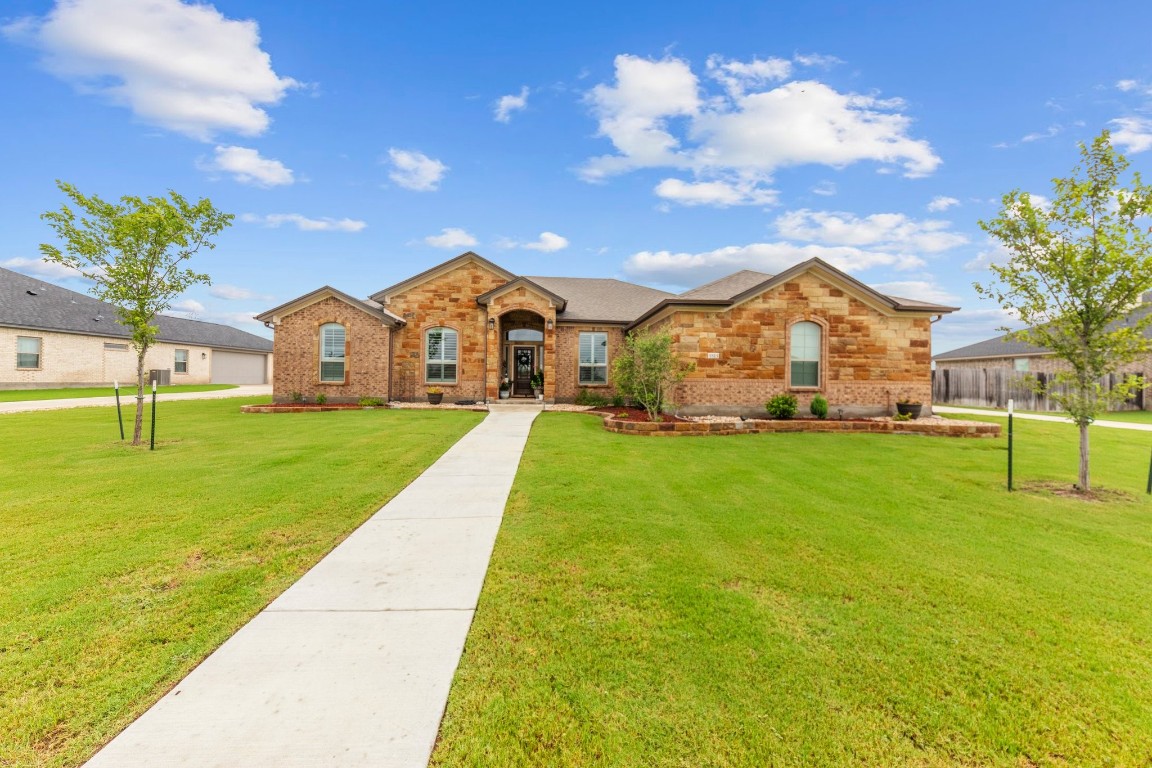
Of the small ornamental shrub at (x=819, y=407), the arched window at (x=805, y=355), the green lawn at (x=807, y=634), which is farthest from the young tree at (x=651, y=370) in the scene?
the green lawn at (x=807, y=634)

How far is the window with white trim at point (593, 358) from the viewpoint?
64.5 ft

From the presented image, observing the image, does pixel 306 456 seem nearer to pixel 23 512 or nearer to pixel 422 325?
pixel 23 512

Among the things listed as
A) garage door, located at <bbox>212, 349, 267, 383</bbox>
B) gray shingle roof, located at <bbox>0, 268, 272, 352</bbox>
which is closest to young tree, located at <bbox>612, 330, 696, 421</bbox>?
gray shingle roof, located at <bbox>0, 268, 272, 352</bbox>

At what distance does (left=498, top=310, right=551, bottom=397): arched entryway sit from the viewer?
2139 centimetres

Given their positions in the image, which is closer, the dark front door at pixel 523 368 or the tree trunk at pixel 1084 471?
the tree trunk at pixel 1084 471

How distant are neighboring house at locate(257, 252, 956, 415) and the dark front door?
5cm

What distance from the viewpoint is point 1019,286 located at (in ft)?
24.8

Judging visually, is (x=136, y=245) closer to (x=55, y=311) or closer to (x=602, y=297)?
(x=602, y=297)

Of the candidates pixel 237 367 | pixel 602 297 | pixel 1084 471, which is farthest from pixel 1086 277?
pixel 237 367

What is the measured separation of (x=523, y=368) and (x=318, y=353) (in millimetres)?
8624

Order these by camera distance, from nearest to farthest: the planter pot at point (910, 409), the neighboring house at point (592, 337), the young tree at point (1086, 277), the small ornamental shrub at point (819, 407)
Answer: the young tree at point (1086, 277) → the small ornamental shrub at point (819, 407) → the neighboring house at point (592, 337) → the planter pot at point (910, 409)

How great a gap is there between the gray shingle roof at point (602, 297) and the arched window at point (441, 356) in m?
4.43

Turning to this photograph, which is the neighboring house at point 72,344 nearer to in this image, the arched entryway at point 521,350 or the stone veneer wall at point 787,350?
the arched entryway at point 521,350

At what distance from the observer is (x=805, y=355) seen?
15.3 metres
